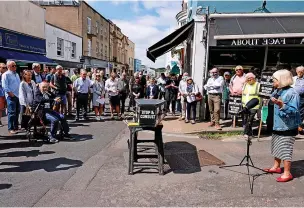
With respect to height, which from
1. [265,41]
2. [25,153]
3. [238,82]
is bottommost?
[25,153]

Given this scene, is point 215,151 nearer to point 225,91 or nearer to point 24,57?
point 225,91

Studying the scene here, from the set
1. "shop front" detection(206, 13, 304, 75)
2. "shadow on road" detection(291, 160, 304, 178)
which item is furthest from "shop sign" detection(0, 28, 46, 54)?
"shadow on road" detection(291, 160, 304, 178)

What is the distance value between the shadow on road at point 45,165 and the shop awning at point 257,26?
5755mm

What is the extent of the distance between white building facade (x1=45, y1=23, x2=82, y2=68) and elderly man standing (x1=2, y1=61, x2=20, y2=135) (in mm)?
16311

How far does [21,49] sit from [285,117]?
1832 centimetres

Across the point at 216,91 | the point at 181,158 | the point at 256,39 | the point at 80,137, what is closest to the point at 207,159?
the point at 181,158

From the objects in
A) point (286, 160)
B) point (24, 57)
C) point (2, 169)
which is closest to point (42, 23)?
point (24, 57)

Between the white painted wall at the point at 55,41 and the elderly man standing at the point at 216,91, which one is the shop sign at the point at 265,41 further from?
the white painted wall at the point at 55,41

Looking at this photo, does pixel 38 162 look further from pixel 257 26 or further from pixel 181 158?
pixel 257 26

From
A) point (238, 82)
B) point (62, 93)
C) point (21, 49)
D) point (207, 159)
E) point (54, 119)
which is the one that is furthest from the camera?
point (21, 49)

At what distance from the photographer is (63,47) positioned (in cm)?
2509

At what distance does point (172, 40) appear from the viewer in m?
9.63

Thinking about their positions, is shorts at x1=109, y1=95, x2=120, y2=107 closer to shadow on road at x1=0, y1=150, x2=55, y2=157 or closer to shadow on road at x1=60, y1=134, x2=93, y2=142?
shadow on road at x1=60, y1=134, x2=93, y2=142

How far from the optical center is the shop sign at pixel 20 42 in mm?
16314
